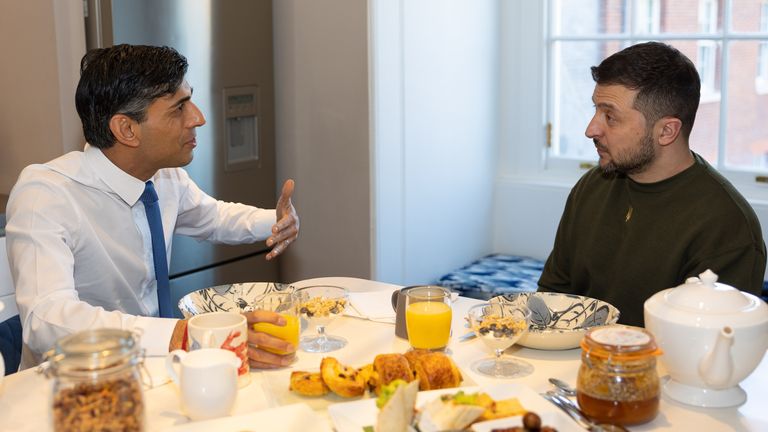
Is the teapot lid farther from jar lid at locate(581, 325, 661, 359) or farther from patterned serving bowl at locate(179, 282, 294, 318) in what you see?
patterned serving bowl at locate(179, 282, 294, 318)

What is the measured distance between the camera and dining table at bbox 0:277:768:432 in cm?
134

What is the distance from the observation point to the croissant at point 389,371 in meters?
1.42

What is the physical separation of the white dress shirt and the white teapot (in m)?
0.87

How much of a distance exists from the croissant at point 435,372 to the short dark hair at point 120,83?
1.02m

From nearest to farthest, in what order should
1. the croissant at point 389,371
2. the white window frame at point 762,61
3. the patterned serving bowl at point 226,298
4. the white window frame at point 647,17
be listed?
the croissant at point 389,371 → the patterned serving bowl at point 226,298 → the white window frame at point 762,61 → the white window frame at point 647,17

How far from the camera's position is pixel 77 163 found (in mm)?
2082

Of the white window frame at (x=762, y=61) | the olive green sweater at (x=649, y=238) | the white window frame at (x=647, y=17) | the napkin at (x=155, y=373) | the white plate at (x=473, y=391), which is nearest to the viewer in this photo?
the white plate at (x=473, y=391)

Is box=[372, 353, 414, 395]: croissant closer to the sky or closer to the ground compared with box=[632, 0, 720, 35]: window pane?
Answer: closer to the ground

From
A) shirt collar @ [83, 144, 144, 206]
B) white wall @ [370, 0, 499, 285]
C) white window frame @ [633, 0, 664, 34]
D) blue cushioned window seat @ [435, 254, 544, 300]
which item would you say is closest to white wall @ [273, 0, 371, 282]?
white wall @ [370, 0, 499, 285]

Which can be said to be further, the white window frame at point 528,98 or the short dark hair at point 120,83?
the white window frame at point 528,98

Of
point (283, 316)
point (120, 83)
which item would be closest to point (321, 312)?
point (283, 316)

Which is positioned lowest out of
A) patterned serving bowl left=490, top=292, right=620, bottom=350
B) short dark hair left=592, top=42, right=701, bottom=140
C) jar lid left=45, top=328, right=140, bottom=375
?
patterned serving bowl left=490, top=292, right=620, bottom=350

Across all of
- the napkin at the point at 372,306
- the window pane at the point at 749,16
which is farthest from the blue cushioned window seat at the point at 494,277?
the napkin at the point at 372,306

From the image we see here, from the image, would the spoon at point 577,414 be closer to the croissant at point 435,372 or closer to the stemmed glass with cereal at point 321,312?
the croissant at point 435,372
